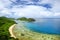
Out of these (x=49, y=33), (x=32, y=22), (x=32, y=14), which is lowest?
(x=49, y=33)

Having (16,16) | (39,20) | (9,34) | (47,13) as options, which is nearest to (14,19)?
(16,16)

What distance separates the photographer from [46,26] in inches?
88.3

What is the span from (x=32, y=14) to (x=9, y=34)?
53 cm

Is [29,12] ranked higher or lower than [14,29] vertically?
higher

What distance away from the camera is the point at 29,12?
229cm

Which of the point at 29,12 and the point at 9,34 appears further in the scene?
the point at 29,12

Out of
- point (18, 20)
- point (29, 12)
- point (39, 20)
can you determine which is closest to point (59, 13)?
point (39, 20)

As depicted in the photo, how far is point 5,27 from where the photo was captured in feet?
7.23

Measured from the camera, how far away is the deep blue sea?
2.22 meters

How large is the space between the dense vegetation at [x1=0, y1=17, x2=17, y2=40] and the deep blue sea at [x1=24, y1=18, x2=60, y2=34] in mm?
274

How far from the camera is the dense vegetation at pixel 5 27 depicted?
2146 millimetres

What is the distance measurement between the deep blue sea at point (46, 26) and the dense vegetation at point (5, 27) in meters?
0.27

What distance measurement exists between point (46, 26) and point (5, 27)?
0.69 meters

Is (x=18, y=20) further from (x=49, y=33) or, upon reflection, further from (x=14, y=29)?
(x=49, y=33)
